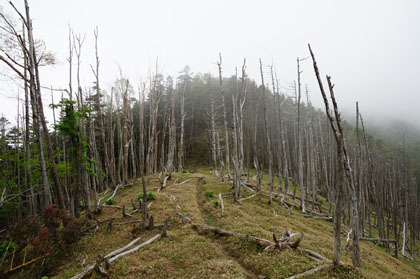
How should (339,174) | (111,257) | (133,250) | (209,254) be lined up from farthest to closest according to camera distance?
1. (133,250)
2. (209,254)
3. (111,257)
4. (339,174)

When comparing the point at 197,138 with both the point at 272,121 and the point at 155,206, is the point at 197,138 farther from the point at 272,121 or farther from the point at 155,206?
the point at 155,206

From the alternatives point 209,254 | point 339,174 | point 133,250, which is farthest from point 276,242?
point 133,250

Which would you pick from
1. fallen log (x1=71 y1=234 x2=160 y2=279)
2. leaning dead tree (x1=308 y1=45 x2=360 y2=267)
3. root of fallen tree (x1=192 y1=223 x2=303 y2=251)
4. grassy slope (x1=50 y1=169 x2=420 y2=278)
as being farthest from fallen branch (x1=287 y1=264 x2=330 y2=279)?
fallen log (x1=71 y1=234 x2=160 y2=279)

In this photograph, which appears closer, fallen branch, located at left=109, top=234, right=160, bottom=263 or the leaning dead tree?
the leaning dead tree

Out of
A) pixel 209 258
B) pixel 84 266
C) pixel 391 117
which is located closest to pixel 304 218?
pixel 209 258

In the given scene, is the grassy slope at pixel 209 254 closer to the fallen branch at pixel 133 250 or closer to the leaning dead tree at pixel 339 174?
the fallen branch at pixel 133 250

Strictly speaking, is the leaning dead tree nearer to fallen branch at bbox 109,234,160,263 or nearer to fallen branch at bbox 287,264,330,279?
fallen branch at bbox 287,264,330,279

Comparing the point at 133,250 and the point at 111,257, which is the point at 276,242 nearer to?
the point at 133,250

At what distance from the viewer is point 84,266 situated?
18.7ft

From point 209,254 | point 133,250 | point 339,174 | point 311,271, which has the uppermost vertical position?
point 339,174

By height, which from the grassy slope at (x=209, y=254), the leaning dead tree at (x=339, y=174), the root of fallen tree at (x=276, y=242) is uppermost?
the leaning dead tree at (x=339, y=174)

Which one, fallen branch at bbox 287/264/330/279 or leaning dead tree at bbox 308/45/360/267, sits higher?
leaning dead tree at bbox 308/45/360/267

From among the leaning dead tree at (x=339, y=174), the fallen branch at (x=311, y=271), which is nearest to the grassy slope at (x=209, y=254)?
the fallen branch at (x=311, y=271)

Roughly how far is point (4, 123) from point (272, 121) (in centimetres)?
3609
